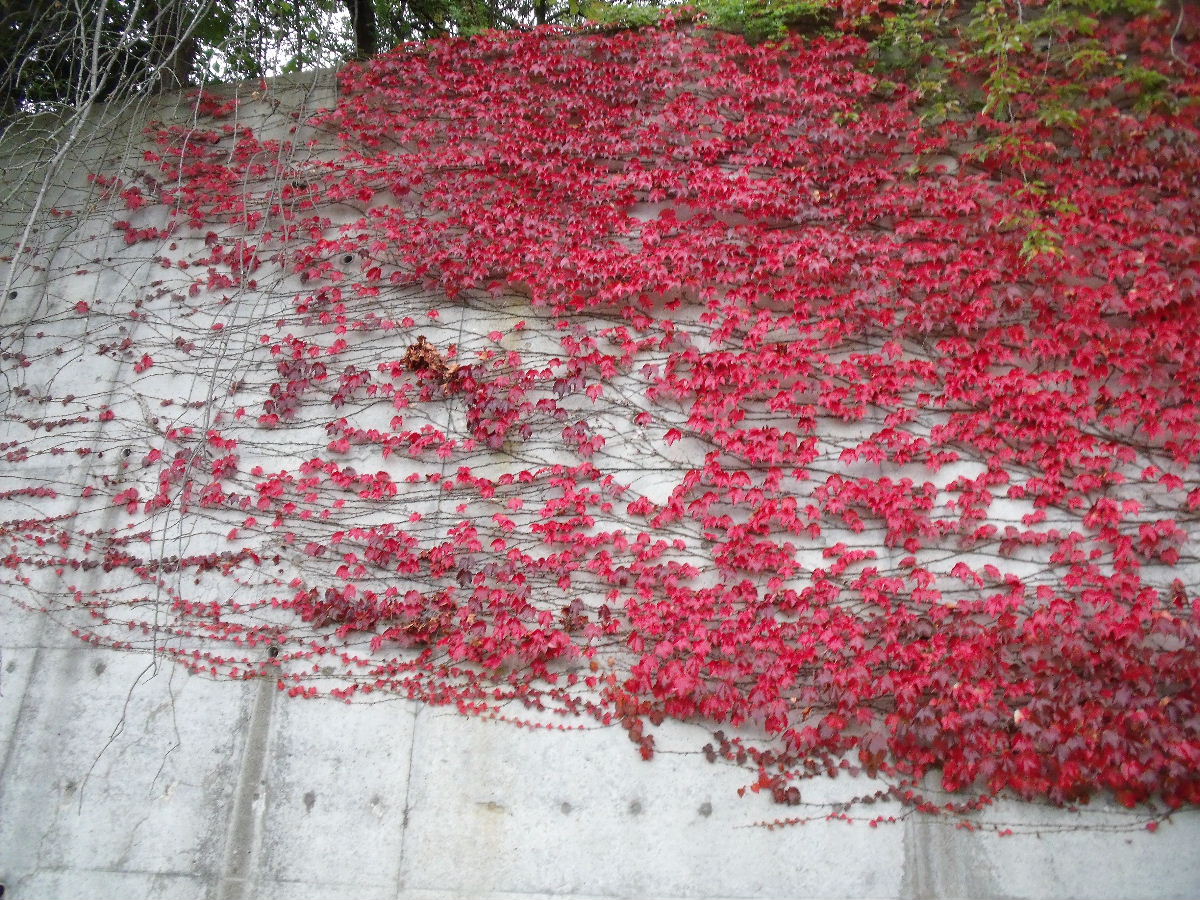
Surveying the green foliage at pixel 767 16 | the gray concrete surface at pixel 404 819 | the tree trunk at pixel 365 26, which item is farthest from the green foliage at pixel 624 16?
the gray concrete surface at pixel 404 819

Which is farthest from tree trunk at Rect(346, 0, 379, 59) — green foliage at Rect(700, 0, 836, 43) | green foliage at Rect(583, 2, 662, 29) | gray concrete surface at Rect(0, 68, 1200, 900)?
gray concrete surface at Rect(0, 68, 1200, 900)

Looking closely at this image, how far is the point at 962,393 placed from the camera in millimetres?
3445

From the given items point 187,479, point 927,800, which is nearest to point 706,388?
point 927,800

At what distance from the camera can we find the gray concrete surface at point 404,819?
2898mm

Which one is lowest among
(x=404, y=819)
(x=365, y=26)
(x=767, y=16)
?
(x=404, y=819)

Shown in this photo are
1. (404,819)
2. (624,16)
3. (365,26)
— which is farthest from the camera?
(365,26)

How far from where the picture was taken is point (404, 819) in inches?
126

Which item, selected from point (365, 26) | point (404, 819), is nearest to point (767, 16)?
point (365, 26)

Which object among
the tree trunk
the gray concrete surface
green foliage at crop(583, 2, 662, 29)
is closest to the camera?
the gray concrete surface

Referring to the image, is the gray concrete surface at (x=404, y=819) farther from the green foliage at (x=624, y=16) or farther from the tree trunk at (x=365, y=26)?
the tree trunk at (x=365, y=26)

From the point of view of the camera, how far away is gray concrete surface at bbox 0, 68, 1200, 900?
290cm

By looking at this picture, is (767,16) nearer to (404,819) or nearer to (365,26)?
(365,26)

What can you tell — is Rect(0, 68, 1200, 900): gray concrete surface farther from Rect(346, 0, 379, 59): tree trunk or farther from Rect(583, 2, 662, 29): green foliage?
Rect(346, 0, 379, 59): tree trunk

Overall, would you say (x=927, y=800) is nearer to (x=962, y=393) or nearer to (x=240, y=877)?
(x=962, y=393)
